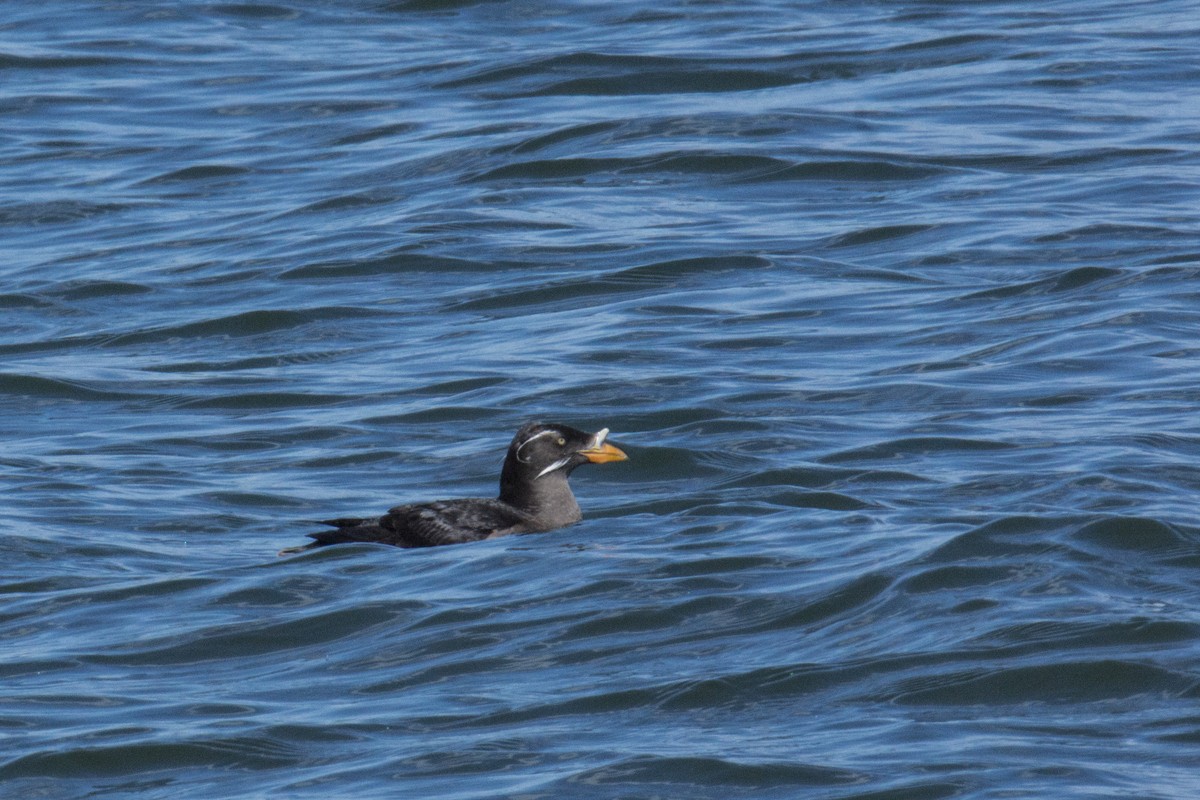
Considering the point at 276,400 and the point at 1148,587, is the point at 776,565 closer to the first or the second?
the point at 1148,587

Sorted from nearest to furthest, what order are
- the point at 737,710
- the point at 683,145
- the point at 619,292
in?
1. the point at 737,710
2. the point at 619,292
3. the point at 683,145

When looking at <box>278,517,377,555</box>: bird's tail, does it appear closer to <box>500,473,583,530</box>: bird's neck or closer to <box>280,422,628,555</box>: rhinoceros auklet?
<box>280,422,628,555</box>: rhinoceros auklet

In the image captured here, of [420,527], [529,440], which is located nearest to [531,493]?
[529,440]

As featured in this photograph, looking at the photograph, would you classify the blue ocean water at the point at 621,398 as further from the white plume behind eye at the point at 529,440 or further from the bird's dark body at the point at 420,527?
the white plume behind eye at the point at 529,440

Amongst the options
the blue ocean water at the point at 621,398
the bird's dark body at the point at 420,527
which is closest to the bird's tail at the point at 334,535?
the bird's dark body at the point at 420,527

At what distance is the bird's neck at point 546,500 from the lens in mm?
11164

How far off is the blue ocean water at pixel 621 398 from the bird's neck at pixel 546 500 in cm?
18

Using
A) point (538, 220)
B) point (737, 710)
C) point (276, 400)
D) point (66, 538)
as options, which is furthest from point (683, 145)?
point (737, 710)

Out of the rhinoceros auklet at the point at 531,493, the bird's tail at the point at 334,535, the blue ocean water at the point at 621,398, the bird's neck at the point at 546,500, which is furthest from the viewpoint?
the bird's neck at the point at 546,500

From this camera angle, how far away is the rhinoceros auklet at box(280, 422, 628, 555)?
10.8 meters

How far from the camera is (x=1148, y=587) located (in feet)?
29.7

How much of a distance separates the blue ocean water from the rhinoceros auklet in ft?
0.66

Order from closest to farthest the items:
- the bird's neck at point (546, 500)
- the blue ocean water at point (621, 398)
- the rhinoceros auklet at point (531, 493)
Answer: the blue ocean water at point (621, 398)
the rhinoceros auklet at point (531, 493)
the bird's neck at point (546, 500)

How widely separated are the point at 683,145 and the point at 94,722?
40.3ft
